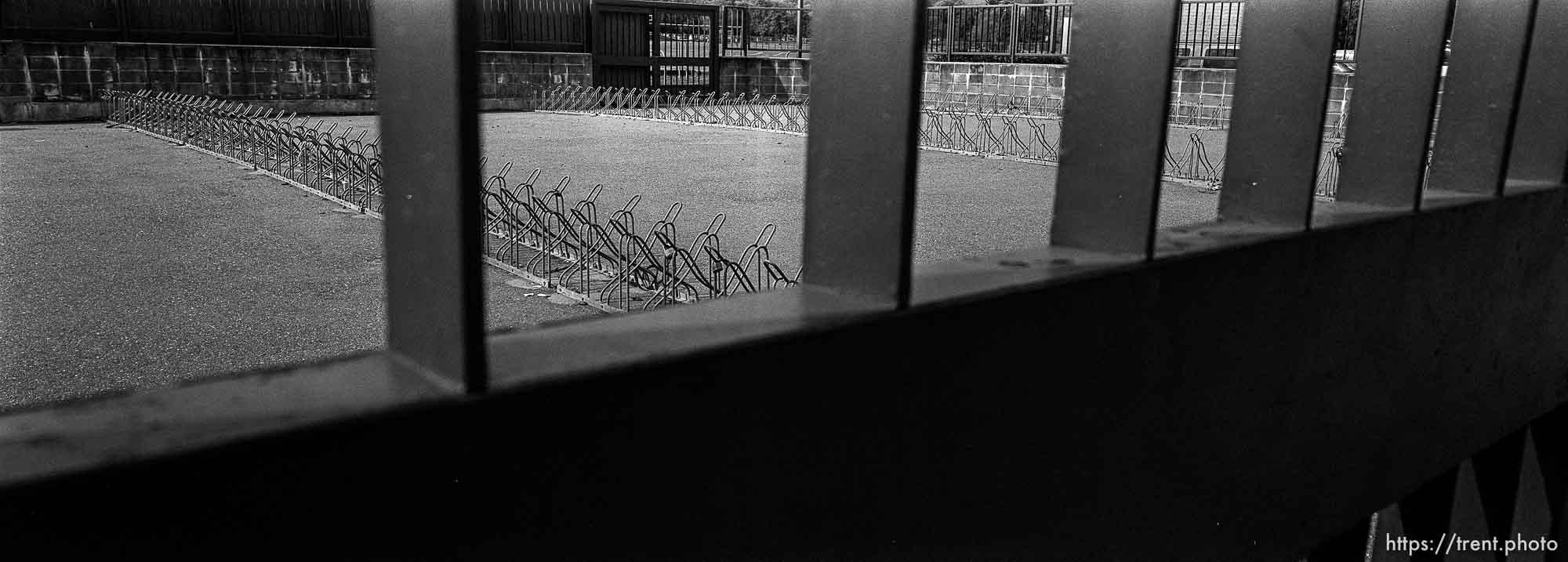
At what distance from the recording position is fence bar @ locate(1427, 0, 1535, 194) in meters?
3.86

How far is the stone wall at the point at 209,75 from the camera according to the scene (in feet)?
82.8

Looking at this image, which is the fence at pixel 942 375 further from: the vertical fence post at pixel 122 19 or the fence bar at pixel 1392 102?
the vertical fence post at pixel 122 19

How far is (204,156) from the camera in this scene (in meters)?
18.5

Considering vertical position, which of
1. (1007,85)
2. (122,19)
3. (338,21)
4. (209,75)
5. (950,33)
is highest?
(950,33)

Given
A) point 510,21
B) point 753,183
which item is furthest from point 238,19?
point 753,183

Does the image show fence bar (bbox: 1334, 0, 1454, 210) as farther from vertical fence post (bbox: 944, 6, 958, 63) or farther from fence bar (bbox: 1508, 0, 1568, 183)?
vertical fence post (bbox: 944, 6, 958, 63)

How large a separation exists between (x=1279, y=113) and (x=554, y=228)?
10079mm

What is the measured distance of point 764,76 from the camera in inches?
1518

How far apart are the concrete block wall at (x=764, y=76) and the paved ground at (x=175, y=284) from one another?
23345 mm

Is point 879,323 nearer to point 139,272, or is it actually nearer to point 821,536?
point 821,536

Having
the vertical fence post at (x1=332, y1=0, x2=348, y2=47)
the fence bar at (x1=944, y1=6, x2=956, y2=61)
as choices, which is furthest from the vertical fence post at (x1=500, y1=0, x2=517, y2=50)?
the fence bar at (x1=944, y1=6, x2=956, y2=61)

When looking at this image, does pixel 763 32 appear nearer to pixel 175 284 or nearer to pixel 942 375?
pixel 175 284

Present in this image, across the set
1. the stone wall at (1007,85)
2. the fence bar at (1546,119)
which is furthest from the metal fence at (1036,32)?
the fence bar at (1546,119)

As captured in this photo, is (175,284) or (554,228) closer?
(175,284)
